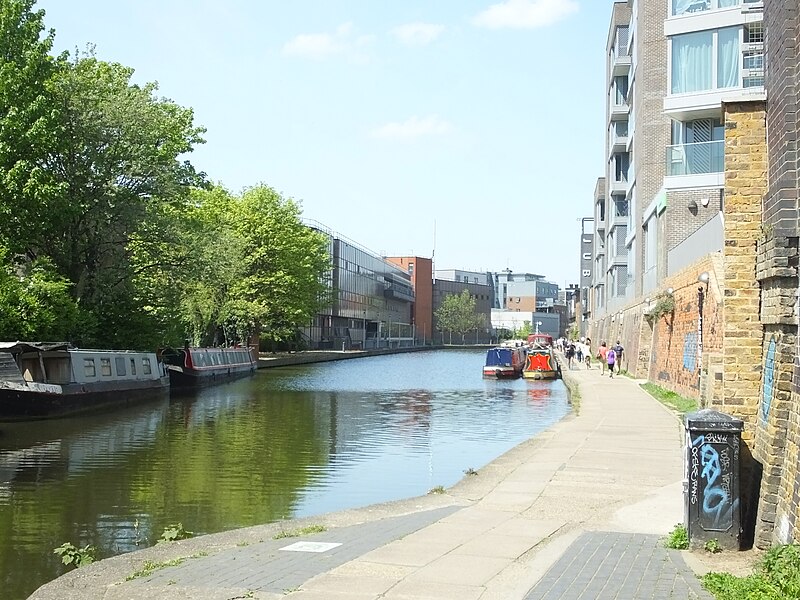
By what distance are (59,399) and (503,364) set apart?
30.4 meters

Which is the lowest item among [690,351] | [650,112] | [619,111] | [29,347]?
[29,347]

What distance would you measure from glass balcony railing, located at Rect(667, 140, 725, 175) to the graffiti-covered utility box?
82.6ft

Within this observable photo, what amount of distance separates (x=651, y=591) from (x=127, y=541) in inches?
281

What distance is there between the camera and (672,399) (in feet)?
94.9

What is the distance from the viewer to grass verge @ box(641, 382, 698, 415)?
25375 mm

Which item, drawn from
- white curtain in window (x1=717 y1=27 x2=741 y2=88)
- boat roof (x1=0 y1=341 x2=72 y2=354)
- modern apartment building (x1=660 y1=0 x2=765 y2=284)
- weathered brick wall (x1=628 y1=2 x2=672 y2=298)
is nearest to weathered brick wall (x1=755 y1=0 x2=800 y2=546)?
boat roof (x1=0 y1=341 x2=72 y2=354)

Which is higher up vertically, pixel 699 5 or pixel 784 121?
pixel 699 5

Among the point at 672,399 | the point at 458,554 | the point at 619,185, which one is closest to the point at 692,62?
the point at 672,399

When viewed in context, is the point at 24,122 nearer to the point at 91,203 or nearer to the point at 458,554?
the point at 91,203

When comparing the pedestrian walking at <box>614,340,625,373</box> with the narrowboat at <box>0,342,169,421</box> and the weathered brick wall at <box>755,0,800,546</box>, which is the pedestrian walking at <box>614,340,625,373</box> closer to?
the narrowboat at <box>0,342,169,421</box>

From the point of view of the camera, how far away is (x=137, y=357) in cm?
3734

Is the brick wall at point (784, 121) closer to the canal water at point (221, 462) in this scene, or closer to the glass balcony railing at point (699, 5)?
the canal water at point (221, 462)

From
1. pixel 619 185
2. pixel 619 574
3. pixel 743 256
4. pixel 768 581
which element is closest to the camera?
pixel 768 581

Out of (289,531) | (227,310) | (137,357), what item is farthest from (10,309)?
(227,310)
